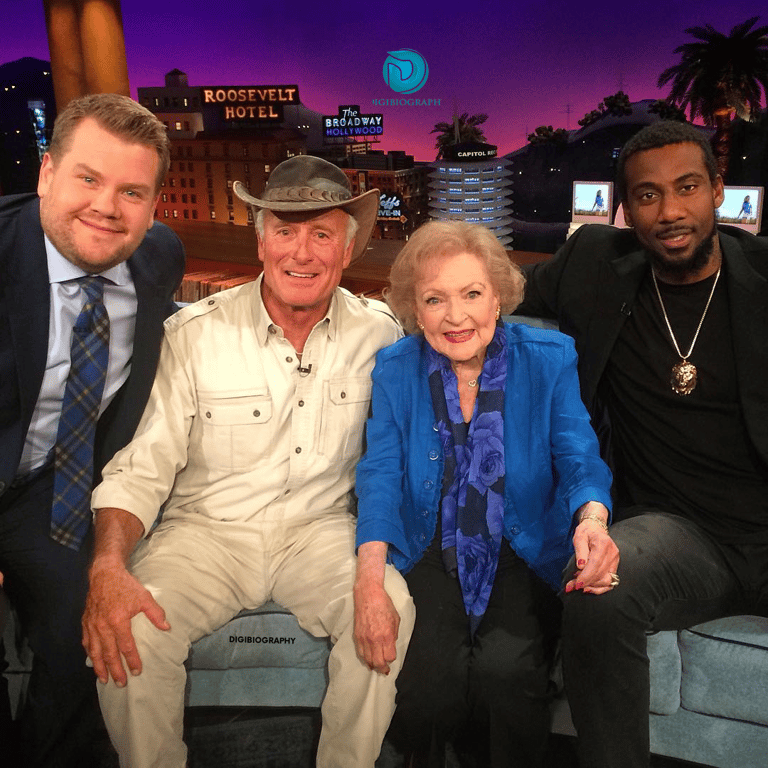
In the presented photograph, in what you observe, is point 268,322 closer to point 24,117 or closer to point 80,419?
point 80,419

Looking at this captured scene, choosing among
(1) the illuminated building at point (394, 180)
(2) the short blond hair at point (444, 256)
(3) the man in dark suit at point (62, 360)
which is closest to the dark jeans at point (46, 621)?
(3) the man in dark suit at point (62, 360)

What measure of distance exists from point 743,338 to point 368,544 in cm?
116

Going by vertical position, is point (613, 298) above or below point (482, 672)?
above

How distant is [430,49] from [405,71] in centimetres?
48

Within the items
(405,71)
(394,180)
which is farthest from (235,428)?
(405,71)

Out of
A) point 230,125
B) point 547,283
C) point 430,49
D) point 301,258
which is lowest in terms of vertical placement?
point 547,283

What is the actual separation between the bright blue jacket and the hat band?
0.51 meters

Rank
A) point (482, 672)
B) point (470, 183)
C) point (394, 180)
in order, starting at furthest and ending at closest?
point (394, 180)
point (470, 183)
point (482, 672)

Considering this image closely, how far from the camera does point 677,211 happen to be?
1973 mm

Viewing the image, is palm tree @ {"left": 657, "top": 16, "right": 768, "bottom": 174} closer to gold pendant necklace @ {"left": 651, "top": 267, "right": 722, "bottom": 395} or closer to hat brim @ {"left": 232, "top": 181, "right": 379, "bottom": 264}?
gold pendant necklace @ {"left": 651, "top": 267, "right": 722, "bottom": 395}

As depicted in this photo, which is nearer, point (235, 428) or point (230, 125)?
point (235, 428)

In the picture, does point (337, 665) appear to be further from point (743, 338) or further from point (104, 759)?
point (743, 338)

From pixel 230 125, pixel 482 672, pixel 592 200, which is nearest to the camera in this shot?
pixel 482 672

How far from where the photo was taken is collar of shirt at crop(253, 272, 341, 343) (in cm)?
193
